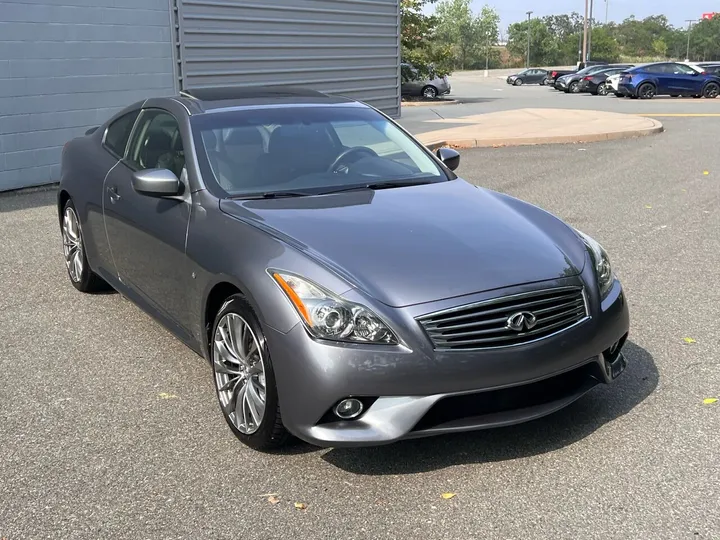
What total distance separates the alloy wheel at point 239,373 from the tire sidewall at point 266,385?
0.02 meters

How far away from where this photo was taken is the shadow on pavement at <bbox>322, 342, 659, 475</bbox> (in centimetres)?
372

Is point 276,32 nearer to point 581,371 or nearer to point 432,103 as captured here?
point 581,371

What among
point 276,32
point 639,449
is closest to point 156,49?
point 276,32

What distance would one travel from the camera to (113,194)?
5398 millimetres

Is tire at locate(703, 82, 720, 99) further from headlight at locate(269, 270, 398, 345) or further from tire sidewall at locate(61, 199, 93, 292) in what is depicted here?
headlight at locate(269, 270, 398, 345)

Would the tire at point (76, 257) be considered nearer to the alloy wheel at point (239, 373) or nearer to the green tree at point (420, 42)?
the alloy wheel at point (239, 373)

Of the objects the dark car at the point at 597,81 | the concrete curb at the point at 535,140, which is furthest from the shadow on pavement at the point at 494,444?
the dark car at the point at 597,81

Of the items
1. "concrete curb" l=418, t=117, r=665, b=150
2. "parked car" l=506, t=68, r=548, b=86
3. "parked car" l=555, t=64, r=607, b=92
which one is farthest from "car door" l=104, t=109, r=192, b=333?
"parked car" l=506, t=68, r=548, b=86

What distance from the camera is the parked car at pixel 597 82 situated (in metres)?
40.1

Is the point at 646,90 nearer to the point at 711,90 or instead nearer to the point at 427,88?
the point at 711,90

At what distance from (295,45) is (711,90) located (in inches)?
928

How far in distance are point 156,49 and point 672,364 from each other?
10.8 m

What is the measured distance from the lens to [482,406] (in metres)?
3.58

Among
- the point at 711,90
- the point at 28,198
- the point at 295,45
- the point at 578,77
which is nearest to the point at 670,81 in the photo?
the point at 711,90
